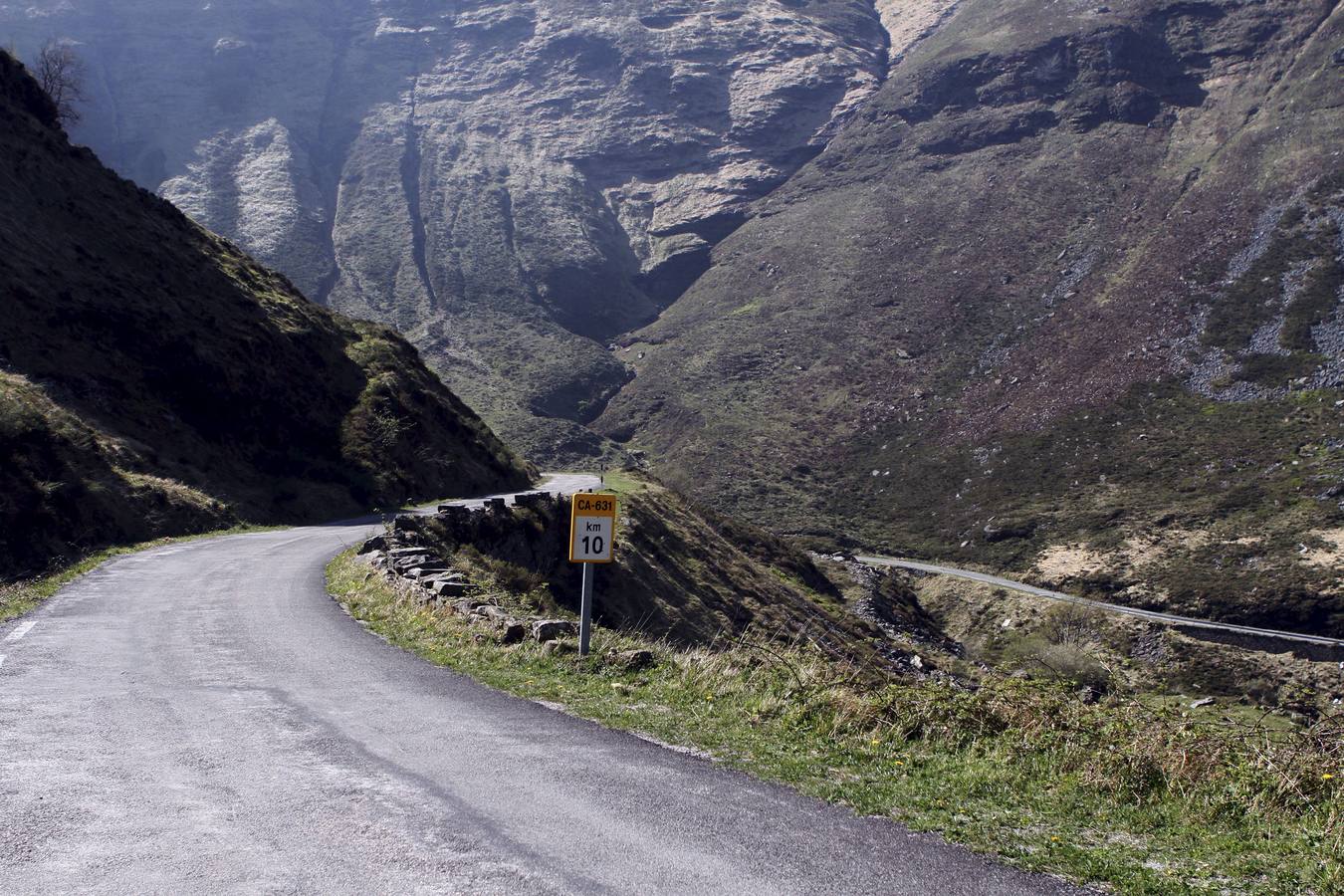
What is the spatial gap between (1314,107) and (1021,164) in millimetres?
39576

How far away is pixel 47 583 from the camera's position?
15.7m

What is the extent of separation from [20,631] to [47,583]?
4855 millimetres

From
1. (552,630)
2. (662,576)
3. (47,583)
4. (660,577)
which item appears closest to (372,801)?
(552,630)

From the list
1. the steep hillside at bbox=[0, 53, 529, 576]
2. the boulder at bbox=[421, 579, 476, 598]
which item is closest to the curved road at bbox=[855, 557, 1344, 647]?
the steep hillside at bbox=[0, 53, 529, 576]

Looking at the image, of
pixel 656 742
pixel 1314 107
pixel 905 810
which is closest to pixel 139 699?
pixel 656 742

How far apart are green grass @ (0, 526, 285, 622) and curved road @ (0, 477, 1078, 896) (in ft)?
14.0

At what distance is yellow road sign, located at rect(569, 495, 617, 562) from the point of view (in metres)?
11.0

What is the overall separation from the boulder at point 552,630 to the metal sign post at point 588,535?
2.72 feet

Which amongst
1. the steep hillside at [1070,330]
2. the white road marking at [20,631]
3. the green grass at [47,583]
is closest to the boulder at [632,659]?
the white road marking at [20,631]

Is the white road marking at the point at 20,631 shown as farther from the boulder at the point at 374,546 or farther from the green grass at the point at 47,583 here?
the boulder at the point at 374,546

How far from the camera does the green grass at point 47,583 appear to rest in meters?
13.4

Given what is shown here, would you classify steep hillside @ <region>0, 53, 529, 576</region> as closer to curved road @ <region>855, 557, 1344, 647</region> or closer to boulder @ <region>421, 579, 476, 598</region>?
boulder @ <region>421, 579, 476, 598</region>

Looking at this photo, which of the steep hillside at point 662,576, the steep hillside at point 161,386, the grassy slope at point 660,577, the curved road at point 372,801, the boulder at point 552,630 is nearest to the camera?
the curved road at point 372,801

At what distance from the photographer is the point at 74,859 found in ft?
16.0
